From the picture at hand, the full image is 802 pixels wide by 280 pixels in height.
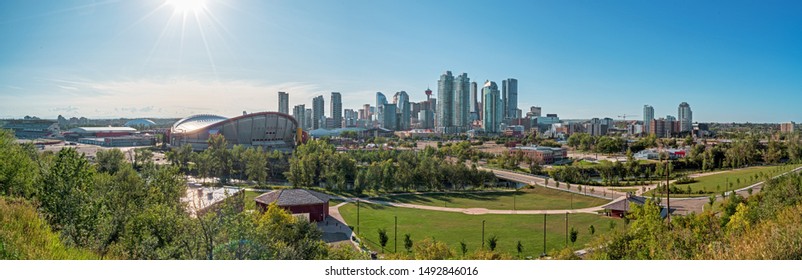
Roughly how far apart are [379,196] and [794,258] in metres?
15.6

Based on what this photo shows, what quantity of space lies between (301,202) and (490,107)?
2605cm

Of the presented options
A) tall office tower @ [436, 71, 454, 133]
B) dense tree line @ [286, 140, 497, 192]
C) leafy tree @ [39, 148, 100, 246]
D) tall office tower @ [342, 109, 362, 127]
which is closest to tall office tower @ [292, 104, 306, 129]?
tall office tower @ [342, 109, 362, 127]

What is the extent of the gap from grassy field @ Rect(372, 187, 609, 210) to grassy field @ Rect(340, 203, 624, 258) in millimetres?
1745

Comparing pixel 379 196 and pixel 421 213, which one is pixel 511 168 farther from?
pixel 421 213

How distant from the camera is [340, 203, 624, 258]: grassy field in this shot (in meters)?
11.7

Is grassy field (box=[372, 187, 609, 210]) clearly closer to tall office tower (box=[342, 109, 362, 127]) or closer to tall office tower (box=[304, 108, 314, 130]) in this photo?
tall office tower (box=[342, 109, 362, 127])

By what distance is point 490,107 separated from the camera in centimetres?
3756

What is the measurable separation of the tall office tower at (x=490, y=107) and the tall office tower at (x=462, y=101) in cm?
143

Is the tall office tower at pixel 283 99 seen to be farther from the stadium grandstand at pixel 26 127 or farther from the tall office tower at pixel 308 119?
the tall office tower at pixel 308 119

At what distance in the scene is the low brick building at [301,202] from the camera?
13.7 meters

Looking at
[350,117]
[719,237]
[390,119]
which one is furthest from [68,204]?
[350,117]

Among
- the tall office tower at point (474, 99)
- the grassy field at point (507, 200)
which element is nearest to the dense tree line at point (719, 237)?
the grassy field at point (507, 200)

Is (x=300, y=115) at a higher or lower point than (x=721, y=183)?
higher

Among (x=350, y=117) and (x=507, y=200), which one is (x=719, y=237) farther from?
(x=350, y=117)
